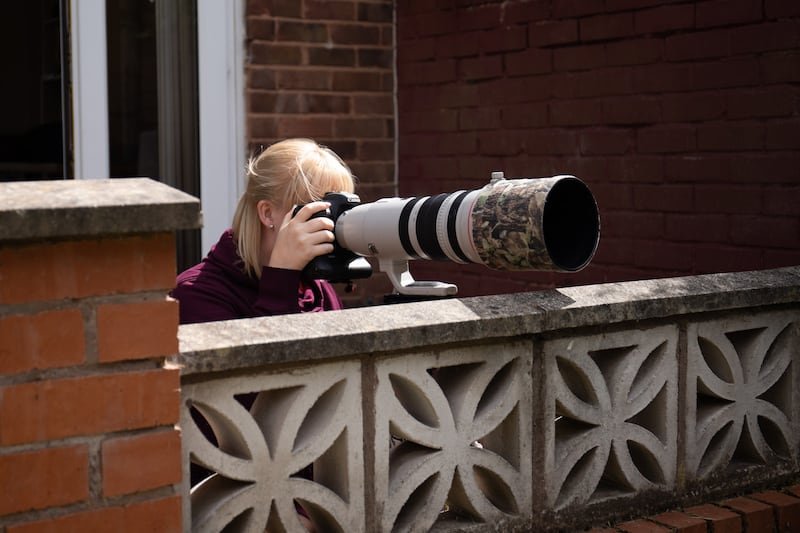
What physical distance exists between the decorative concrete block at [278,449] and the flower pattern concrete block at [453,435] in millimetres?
62

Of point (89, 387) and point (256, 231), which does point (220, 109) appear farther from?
point (89, 387)

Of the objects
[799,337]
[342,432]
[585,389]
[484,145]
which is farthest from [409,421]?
[484,145]

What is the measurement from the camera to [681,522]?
2344 millimetres

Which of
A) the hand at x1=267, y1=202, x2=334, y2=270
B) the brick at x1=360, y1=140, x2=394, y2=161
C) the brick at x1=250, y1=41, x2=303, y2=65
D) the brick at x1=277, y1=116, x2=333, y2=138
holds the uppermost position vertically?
the brick at x1=250, y1=41, x2=303, y2=65

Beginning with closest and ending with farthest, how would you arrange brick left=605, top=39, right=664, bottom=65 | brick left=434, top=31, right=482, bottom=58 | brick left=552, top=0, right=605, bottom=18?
brick left=605, top=39, right=664, bottom=65, brick left=552, top=0, right=605, bottom=18, brick left=434, top=31, right=482, bottom=58

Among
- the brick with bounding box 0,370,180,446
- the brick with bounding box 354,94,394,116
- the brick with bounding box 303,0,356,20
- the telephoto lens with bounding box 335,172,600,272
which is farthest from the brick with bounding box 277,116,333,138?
the brick with bounding box 0,370,180,446

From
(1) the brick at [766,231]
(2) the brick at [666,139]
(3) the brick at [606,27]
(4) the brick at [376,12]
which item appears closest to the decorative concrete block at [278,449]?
(1) the brick at [766,231]

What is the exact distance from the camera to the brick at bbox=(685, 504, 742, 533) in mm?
2367

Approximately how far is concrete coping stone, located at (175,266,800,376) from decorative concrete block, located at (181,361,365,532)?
55mm

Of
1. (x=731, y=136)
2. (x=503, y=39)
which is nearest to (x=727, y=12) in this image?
(x=731, y=136)

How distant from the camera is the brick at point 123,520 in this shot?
5.35ft

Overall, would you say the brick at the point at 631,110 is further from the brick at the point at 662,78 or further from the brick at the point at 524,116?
the brick at the point at 524,116

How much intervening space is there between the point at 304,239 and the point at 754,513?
1.15m

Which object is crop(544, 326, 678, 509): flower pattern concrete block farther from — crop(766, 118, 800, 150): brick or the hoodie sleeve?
crop(766, 118, 800, 150): brick
